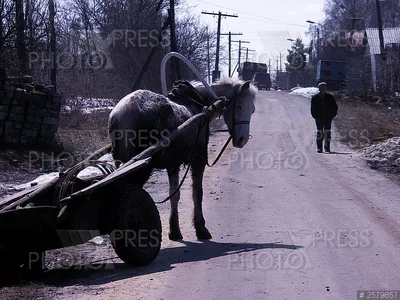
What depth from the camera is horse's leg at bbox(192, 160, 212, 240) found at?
9.98 m

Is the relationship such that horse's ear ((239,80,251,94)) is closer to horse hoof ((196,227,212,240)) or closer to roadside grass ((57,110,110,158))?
horse hoof ((196,227,212,240))

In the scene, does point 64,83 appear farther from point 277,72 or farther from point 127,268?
point 277,72

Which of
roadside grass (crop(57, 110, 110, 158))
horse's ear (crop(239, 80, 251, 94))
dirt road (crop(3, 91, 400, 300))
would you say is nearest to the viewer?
dirt road (crop(3, 91, 400, 300))

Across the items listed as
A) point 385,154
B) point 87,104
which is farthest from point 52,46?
point 385,154

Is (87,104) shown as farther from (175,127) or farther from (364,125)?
(175,127)

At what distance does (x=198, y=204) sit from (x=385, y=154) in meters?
10.4

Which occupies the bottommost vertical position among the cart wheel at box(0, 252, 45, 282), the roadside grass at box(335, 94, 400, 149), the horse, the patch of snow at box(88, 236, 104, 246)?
the roadside grass at box(335, 94, 400, 149)

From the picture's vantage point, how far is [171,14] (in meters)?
29.3

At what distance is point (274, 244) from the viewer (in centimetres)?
930

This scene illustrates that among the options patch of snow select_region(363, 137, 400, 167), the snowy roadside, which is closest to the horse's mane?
the snowy roadside

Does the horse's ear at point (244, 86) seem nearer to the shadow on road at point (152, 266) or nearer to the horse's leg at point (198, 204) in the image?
the horse's leg at point (198, 204)

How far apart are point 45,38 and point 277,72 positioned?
86.7m

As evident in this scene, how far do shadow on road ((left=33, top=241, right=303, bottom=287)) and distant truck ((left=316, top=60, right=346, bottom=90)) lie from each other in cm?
4801

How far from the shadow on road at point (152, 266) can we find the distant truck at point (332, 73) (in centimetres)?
4801
